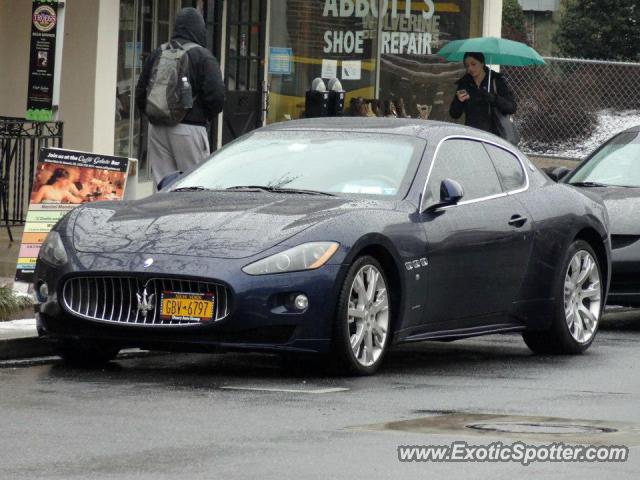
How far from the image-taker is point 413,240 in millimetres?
10258

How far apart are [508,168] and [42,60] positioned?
4451 millimetres

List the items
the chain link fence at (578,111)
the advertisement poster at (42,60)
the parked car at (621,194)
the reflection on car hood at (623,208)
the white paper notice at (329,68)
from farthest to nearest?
the chain link fence at (578,111), the white paper notice at (329,68), the advertisement poster at (42,60), the reflection on car hood at (623,208), the parked car at (621,194)

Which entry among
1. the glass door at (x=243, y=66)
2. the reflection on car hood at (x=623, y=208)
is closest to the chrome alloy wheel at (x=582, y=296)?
the reflection on car hood at (x=623, y=208)

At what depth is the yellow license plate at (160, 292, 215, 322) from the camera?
31.3 feet

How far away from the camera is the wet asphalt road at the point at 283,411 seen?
274 inches

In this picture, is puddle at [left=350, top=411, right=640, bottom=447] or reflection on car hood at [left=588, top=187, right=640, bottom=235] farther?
reflection on car hood at [left=588, top=187, right=640, bottom=235]

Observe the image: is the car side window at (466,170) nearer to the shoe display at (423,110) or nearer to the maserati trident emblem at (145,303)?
the maserati trident emblem at (145,303)

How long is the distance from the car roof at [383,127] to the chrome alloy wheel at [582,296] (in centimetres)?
106

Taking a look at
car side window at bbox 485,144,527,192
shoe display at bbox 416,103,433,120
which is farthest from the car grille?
shoe display at bbox 416,103,433,120

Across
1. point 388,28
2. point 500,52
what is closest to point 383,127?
point 500,52

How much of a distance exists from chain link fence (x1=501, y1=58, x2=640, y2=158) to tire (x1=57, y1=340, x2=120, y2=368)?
17.1 meters

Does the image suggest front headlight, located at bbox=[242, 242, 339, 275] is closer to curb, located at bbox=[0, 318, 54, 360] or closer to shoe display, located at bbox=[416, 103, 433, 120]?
curb, located at bbox=[0, 318, 54, 360]

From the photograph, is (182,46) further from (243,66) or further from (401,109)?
(401,109)

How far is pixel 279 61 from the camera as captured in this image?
23.4 m
